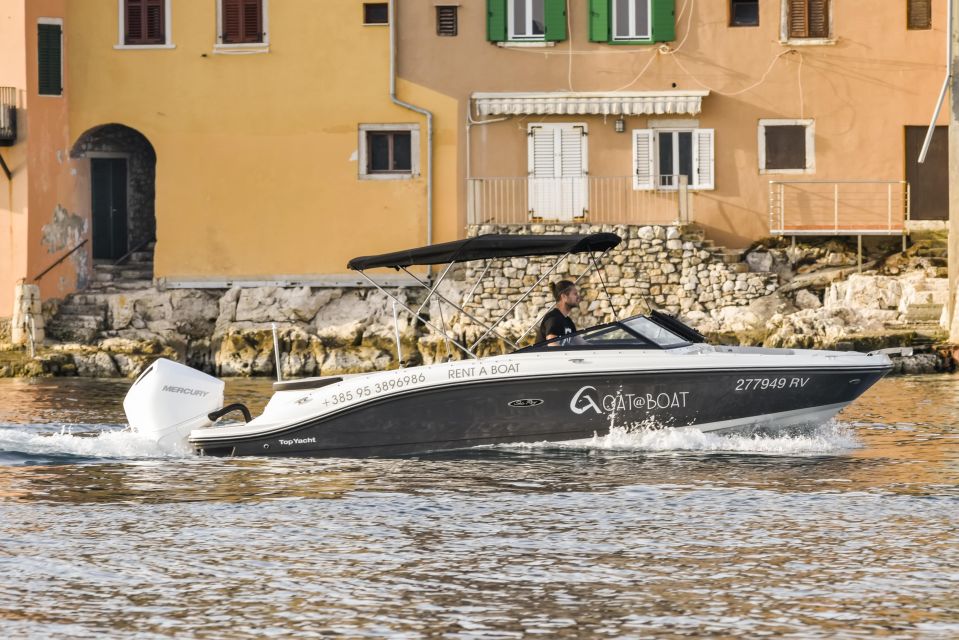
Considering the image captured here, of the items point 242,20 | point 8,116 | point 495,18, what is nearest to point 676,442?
point 495,18

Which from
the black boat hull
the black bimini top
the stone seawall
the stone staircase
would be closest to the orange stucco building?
the stone staircase

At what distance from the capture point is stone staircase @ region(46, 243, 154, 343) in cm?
2828

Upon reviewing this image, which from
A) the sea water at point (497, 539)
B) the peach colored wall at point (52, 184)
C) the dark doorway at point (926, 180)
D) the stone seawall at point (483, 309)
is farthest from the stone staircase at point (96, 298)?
the dark doorway at point (926, 180)

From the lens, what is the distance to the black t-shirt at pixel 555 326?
48.4 ft

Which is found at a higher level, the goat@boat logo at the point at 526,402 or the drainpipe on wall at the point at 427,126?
the drainpipe on wall at the point at 427,126

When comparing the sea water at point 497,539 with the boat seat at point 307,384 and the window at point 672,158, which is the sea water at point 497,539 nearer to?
the boat seat at point 307,384

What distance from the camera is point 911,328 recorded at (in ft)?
84.2

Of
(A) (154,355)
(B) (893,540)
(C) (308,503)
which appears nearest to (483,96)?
(A) (154,355)

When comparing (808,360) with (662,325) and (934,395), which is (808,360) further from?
(934,395)

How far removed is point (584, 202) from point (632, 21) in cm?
342

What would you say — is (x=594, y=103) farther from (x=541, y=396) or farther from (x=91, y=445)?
(x=91, y=445)

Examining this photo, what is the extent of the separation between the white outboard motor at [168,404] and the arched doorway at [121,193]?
16.8 metres

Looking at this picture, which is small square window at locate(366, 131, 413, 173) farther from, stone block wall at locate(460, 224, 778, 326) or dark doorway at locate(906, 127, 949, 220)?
dark doorway at locate(906, 127, 949, 220)

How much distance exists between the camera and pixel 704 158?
29047mm
